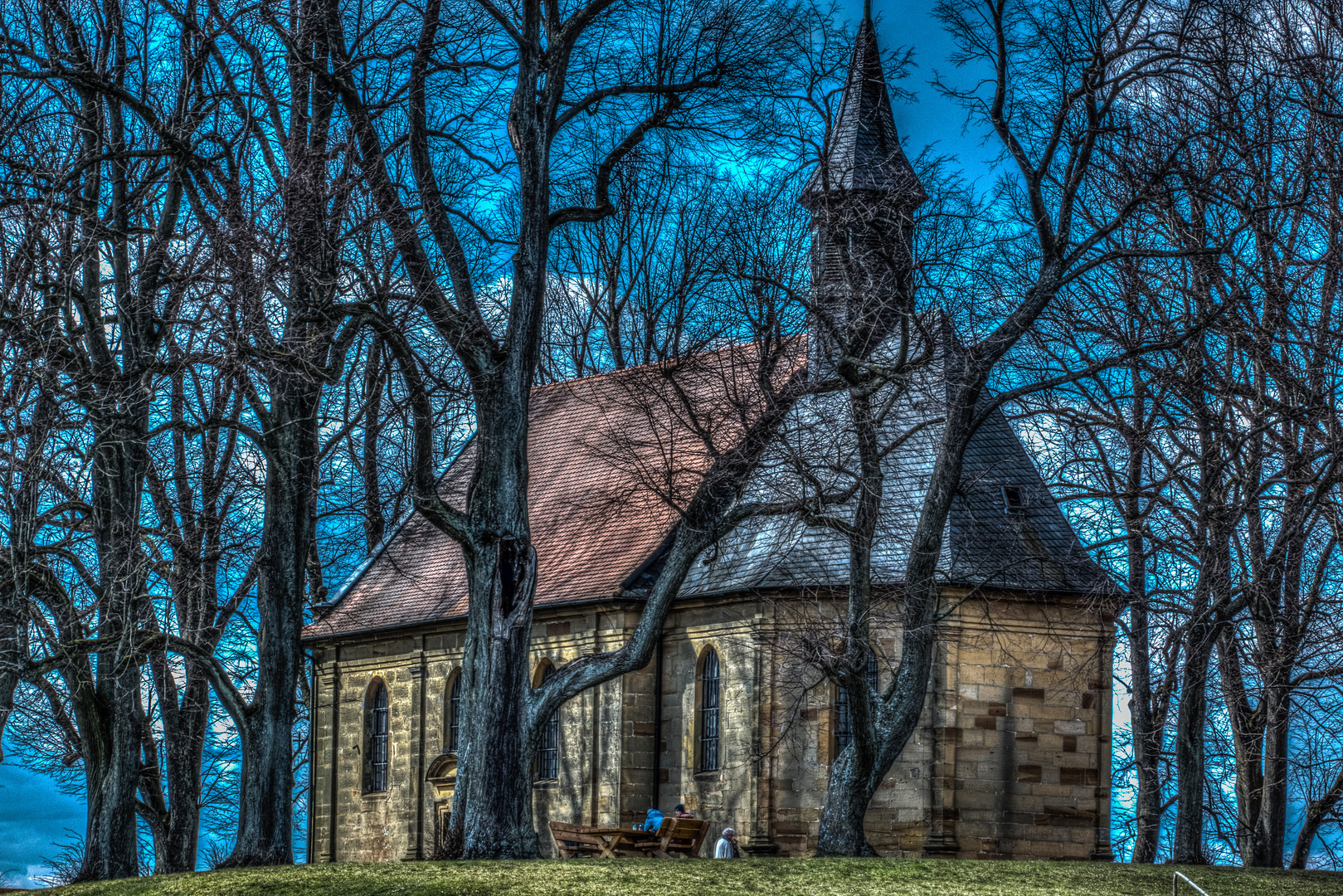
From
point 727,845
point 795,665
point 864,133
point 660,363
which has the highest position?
point 864,133

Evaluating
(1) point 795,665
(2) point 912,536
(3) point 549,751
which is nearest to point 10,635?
(1) point 795,665

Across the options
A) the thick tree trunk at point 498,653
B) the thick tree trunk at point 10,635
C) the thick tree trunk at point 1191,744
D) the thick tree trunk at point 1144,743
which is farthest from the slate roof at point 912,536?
the thick tree trunk at point 10,635

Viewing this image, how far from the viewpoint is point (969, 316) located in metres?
21.9

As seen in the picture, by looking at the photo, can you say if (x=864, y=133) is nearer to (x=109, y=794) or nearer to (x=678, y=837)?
(x=678, y=837)

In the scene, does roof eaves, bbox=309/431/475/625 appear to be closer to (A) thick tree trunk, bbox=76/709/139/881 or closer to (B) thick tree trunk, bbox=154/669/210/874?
(B) thick tree trunk, bbox=154/669/210/874

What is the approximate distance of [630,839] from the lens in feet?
74.8

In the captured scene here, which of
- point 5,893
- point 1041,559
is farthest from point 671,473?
point 5,893

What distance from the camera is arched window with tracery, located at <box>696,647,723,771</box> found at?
28.1 meters

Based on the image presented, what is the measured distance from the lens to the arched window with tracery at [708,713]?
28125 mm

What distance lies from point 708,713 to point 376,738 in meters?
10.2

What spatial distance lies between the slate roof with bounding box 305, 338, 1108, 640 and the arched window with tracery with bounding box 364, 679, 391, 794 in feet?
5.29

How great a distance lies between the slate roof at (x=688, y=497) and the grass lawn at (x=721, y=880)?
5.64m

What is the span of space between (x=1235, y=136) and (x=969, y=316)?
13.6 feet

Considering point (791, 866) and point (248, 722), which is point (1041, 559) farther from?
point (248, 722)
